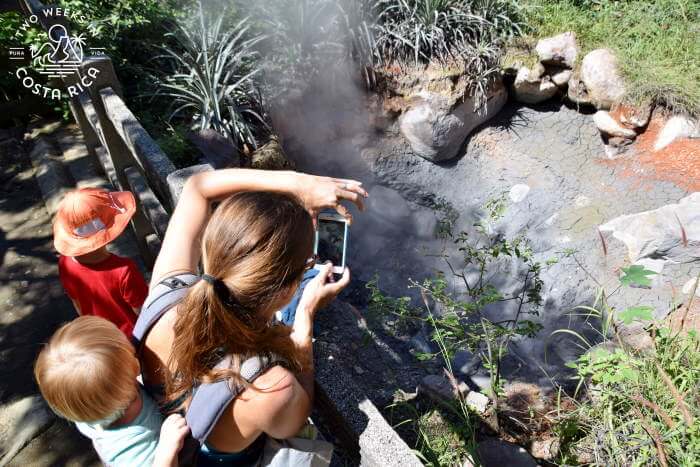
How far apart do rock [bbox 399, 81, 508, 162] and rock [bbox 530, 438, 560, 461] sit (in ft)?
12.6

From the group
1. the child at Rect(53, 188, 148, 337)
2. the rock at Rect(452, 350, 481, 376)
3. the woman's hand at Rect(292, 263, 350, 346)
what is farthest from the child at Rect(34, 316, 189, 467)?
the rock at Rect(452, 350, 481, 376)

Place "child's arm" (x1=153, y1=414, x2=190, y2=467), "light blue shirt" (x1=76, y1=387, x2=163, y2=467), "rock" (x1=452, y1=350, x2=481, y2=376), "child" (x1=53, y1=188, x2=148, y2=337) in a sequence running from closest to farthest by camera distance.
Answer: "child's arm" (x1=153, y1=414, x2=190, y2=467) → "light blue shirt" (x1=76, y1=387, x2=163, y2=467) → "child" (x1=53, y1=188, x2=148, y2=337) → "rock" (x1=452, y1=350, x2=481, y2=376)

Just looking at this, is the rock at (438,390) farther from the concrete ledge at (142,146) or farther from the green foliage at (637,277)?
the concrete ledge at (142,146)

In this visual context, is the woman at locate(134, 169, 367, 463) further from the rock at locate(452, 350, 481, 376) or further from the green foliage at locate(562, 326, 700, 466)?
the rock at locate(452, 350, 481, 376)

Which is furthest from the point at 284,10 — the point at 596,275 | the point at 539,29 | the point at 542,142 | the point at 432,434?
the point at 432,434

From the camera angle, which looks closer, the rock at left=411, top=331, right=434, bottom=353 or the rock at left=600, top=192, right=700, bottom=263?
the rock at left=411, top=331, right=434, bottom=353

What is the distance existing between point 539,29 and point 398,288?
11.3ft

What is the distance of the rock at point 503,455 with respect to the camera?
7.88ft

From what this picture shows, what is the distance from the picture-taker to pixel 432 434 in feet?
7.88

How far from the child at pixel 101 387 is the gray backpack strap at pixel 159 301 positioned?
3.0 inches

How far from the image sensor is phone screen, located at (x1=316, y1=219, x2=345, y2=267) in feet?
5.86

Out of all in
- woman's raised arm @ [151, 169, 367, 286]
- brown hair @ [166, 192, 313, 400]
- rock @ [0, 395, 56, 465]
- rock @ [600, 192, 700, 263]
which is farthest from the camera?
rock @ [600, 192, 700, 263]

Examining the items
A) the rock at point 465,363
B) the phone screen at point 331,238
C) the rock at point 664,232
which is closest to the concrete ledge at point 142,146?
the phone screen at point 331,238

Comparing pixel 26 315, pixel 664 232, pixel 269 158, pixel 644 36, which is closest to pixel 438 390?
pixel 269 158
